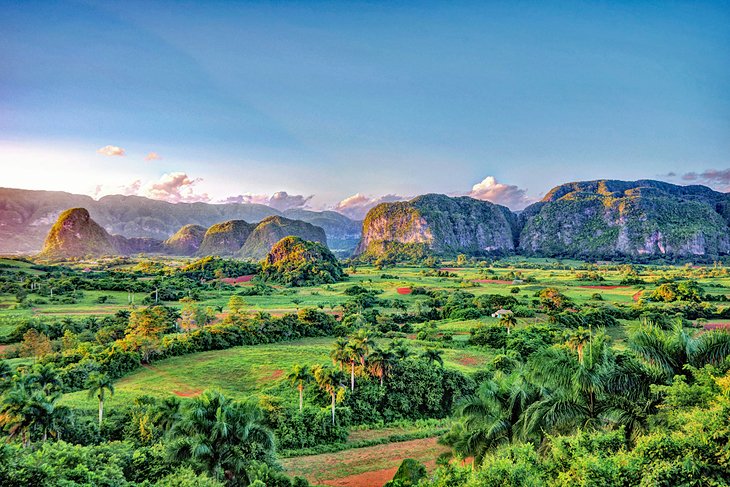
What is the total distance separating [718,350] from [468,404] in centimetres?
731

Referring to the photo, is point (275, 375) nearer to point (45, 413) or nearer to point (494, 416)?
point (45, 413)

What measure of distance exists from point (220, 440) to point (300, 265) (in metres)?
103

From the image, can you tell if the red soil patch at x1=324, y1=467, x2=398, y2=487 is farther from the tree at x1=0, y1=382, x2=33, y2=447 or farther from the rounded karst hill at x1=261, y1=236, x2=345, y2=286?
the rounded karst hill at x1=261, y1=236, x2=345, y2=286

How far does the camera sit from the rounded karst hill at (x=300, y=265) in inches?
4353

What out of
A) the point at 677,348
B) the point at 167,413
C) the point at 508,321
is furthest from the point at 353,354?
the point at 508,321

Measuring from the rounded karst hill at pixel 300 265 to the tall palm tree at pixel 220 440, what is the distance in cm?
9154

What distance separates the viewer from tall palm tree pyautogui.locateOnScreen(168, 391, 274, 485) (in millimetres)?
15164

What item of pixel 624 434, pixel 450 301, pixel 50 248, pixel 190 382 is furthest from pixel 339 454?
pixel 50 248

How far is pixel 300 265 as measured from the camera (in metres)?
118

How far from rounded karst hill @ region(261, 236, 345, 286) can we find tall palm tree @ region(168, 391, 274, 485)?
300ft

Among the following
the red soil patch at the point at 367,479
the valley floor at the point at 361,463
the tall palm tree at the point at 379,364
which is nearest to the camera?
the red soil patch at the point at 367,479

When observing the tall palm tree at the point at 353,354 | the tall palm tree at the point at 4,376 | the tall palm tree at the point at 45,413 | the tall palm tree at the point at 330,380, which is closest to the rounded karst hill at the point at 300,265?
the tall palm tree at the point at 353,354

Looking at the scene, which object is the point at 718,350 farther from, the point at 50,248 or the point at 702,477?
the point at 50,248

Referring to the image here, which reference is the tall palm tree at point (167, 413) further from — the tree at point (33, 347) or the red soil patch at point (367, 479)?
the tree at point (33, 347)
